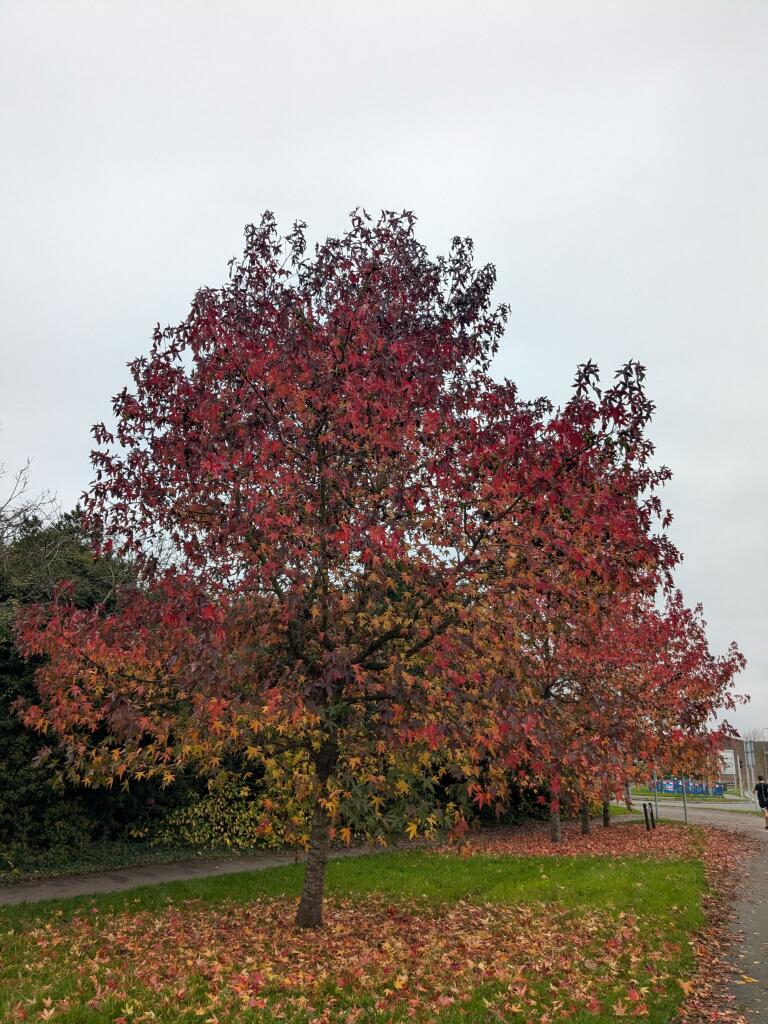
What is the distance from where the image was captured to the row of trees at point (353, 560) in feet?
23.0

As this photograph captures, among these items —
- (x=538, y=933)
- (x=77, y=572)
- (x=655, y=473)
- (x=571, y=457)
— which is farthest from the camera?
(x=77, y=572)

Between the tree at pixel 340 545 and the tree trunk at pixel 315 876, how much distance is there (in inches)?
1.0

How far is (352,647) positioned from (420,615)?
92cm

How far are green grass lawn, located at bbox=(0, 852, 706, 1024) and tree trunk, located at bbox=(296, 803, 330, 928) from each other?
0.92 feet

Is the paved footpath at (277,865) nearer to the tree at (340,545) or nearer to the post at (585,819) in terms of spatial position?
the tree at (340,545)

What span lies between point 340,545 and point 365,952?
4325 mm

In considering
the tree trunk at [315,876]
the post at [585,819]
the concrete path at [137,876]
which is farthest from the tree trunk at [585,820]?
the tree trunk at [315,876]

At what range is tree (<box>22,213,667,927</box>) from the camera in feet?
23.1

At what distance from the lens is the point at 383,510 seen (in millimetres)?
7727

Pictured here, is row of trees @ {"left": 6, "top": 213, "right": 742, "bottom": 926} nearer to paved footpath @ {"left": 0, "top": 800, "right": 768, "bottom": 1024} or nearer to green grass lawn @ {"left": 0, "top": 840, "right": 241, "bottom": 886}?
paved footpath @ {"left": 0, "top": 800, "right": 768, "bottom": 1024}

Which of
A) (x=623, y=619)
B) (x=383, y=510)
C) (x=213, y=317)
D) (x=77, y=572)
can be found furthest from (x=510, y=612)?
(x=77, y=572)

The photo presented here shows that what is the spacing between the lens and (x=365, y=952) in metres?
7.52

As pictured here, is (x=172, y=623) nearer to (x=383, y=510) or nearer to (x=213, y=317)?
(x=383, y=510)

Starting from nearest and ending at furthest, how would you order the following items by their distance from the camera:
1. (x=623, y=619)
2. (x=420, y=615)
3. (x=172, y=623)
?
(x=172, y=623) → (x=420, y=615) → (x=623, y=619)
